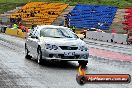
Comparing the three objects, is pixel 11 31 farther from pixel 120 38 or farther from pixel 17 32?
pixel 120 38

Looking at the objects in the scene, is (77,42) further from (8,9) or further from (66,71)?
(8,9)

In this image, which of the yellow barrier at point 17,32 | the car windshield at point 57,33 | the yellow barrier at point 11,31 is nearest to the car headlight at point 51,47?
the car windshield at point 57,33

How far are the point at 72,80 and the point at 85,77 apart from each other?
7225 mm

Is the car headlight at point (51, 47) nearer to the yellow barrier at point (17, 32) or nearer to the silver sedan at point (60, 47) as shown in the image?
the silver sedan at point (60, 47)

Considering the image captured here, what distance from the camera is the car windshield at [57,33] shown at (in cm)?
1683

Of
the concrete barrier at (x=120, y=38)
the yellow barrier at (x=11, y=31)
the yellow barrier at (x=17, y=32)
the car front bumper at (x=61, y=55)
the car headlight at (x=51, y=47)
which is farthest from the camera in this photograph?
the yellow barrier at (x=11, y=31)

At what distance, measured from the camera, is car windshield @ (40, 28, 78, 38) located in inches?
663

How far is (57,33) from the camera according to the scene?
1702 centimetres

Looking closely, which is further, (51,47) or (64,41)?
(64,41)

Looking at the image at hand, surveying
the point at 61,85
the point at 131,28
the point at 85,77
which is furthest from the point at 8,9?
the point at 85,77

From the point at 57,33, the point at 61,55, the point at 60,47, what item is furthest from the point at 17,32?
the point at 61,55

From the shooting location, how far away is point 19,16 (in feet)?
262

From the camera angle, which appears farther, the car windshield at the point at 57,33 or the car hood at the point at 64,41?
the car windshield at the point at 57,33

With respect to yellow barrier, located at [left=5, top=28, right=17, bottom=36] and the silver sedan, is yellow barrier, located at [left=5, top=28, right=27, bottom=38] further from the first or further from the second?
the silver sedan
